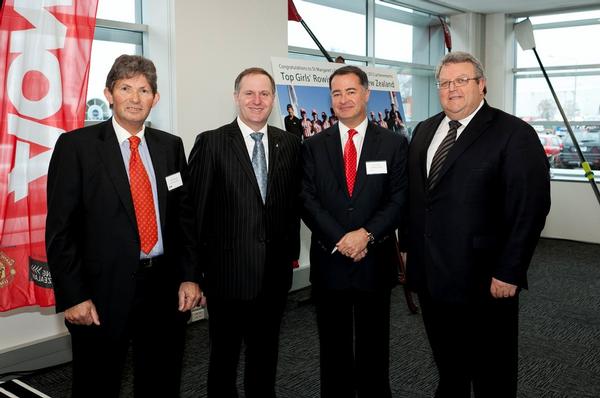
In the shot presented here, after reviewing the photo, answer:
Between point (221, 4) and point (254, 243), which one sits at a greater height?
point (221, 4)

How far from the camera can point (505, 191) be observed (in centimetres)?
198

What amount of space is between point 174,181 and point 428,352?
7.22ft

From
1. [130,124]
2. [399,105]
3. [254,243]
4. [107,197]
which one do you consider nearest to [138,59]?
[130,124]

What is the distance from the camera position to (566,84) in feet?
24.7

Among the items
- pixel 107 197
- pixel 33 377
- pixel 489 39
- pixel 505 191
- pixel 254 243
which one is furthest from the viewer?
pixel 489 39

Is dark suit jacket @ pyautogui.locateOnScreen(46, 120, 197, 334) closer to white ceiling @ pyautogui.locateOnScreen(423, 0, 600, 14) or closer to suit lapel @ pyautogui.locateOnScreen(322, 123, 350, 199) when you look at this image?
suit lapel @ pyautogui.locateOnScreen(322, 123, 350, 199)

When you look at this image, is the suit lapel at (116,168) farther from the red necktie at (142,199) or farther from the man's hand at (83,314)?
the man's hand at (83,314)

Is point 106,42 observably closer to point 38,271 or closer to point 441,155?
point 38,271

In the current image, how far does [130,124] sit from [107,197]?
271 mm

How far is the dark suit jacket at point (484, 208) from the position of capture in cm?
195

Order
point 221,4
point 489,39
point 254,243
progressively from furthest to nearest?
point 489,39 → point 221,4 → point 254,243

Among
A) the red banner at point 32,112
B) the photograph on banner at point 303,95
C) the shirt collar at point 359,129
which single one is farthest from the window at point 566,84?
the red banner at point 32,112

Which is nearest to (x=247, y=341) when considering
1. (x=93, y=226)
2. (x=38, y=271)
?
(x=93, y=226)

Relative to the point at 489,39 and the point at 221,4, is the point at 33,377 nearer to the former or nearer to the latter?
the point at 221,4
